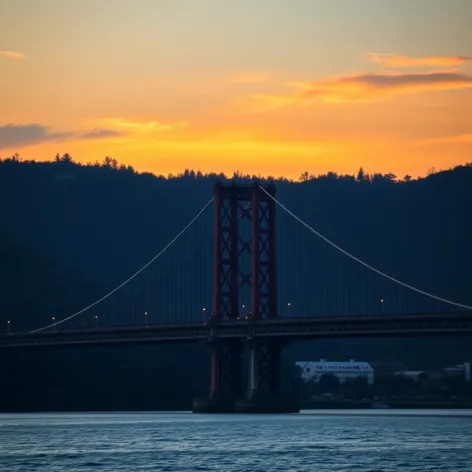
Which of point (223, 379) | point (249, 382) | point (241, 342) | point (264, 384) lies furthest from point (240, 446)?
point (223, 379)

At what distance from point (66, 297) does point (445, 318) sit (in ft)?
302

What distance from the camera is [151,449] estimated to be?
2544 inches

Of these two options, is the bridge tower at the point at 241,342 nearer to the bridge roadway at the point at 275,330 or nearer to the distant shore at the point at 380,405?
the bridge roadway at the point at 275,330

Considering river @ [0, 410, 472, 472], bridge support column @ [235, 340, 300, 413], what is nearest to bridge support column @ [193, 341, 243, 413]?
bridge support column @ [235, 340, 300, 413]

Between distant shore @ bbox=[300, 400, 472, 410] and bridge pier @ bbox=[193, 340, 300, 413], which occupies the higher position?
distant shore @ bbox=[300, 400, 472, 410]

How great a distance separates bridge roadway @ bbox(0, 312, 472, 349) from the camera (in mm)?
94688

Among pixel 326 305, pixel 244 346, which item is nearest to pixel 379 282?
pixel 326 305

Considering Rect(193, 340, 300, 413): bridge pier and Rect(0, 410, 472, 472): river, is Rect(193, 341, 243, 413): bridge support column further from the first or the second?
Rect(0, 410, 472, 472): river

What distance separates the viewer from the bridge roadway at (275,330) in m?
94.7

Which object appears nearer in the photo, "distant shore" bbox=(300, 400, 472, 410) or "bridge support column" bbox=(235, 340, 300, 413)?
"bridge support column" bbox=(235, 340, 300, 413)

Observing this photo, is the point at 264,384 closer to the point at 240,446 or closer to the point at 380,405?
the point at 240,446

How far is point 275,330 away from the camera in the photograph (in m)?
104

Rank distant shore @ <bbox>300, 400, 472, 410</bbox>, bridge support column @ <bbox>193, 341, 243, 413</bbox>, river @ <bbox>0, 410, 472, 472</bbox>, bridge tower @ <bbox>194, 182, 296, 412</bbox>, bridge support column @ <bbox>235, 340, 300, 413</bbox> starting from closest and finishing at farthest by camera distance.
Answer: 1. river @ <bbox>0, 410, 472, 472</bbox>
2. bridge support column @ <bbox>235, 340, 300, 413</bbox>
3. bridge tower @ <bbox>194, 182, 296, 412</bbox>
4. bridge support column @ <bbox>193, 341, 243, 413</bbox>
5. distant shore @ <bbox>300, 400, 472, 410</bbox>

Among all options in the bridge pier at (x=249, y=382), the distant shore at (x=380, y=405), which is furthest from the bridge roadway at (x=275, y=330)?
the distant shore at (x=380, y=405)
